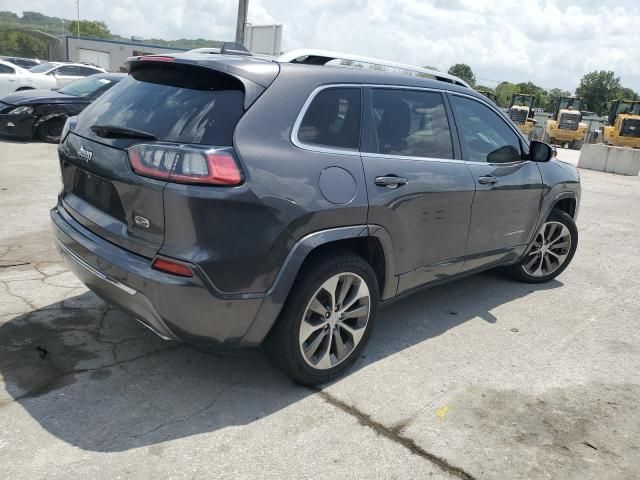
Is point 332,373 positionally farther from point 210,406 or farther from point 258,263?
point 258,263

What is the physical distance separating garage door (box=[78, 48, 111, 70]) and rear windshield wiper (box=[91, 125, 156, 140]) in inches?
2397

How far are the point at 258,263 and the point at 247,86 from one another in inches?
35.4

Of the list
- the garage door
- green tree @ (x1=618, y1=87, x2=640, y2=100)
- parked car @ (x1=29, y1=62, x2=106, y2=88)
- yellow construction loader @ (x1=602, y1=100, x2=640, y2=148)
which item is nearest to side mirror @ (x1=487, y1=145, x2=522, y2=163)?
parked car @ (x1=29, y1=62, x2=106, y2=88)

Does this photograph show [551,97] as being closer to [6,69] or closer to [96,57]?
[96,57]

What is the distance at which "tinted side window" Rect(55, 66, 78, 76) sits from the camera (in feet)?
53.4

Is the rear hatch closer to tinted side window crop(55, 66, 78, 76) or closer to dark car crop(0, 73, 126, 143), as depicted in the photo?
dark car crop(0, 73, 126, 143)

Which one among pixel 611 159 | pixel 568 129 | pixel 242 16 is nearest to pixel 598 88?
pixel 568 129

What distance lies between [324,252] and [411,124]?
110 centimetres

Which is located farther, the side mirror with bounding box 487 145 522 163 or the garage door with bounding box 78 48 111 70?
the garage door with bounding box 78 48 111 70

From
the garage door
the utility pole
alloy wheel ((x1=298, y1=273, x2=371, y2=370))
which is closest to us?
alloy wheel ((x1=298, y1=273, x2=371, y2=370))

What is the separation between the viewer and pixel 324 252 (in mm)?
3125

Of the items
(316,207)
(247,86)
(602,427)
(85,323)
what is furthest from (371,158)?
(85,323)

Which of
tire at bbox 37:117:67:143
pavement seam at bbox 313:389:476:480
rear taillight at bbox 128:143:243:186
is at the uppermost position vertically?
rear taillight at bbox 128:143:243:186

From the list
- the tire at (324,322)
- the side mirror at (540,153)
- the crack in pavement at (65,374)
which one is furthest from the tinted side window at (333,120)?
the side mirror at (540,153)
